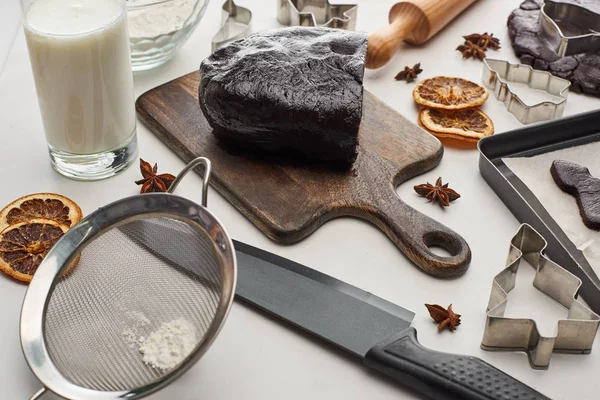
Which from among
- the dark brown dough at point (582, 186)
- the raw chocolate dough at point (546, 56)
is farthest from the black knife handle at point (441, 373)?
the raw chocolate dough at point (546, 56)

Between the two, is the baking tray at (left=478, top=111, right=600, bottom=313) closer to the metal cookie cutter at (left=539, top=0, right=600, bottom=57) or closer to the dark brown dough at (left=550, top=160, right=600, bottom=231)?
the dark brown dough at (left=550, top=160, right=600, bottom=231)

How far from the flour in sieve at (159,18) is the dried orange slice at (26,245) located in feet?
2.14

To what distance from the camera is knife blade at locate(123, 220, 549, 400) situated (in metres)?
1.34

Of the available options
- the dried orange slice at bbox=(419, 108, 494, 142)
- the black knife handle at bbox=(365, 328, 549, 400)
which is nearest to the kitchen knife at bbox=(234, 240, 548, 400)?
the black knife handle at bbox=(365, 328, 549, 400)

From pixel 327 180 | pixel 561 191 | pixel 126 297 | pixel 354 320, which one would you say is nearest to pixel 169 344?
pixel 126 297

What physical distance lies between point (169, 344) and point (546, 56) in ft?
4.87

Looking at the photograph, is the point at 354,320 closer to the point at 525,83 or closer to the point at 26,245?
the point at 26,245

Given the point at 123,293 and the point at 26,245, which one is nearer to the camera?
the point at 123,293

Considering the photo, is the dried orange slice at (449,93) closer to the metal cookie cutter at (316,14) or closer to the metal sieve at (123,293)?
the metal cookie cutter at (316,14)

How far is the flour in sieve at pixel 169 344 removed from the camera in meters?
1.40

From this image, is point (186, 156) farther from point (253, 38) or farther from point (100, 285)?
point (100, 285)

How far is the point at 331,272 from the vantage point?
1671 millimetres

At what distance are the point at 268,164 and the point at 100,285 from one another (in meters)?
0.55

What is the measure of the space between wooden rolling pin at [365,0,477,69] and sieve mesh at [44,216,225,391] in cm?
96
